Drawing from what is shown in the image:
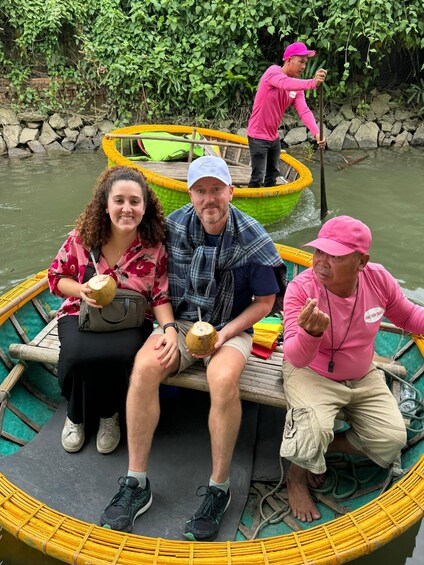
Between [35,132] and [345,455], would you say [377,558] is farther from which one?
[35,132]

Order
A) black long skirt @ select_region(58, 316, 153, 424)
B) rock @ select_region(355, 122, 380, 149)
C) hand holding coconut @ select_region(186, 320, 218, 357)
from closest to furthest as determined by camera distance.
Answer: hand holding coconut @ select_region(186, 320, 218, 357) < black long skirt @ select_region(58, 316, 153, 424) < rock @ select_region(355, 122, 380, 149)

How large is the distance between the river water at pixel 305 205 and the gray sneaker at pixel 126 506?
3291 mm

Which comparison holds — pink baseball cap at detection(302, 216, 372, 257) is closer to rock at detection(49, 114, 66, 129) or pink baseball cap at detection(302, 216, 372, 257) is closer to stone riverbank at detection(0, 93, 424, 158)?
stone riverbank at detection(0, 93, 424, 158)

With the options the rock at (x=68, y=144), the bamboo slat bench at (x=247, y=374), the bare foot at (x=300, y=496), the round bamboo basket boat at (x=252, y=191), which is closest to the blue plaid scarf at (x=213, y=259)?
the bamboo slat bench at (x=247, y=374)

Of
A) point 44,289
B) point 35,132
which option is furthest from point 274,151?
point 35,132

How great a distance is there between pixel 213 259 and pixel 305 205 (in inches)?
200

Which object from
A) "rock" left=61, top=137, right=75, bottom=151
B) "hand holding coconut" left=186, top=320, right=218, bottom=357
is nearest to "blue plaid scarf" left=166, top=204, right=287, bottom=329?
"hand holding coconut" left=186, top=320, right=218, bottom=357

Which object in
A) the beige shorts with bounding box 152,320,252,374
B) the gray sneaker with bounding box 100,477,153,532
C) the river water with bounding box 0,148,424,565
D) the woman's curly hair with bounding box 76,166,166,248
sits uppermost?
the woman's curly hair with bounding box 76,166,166,248

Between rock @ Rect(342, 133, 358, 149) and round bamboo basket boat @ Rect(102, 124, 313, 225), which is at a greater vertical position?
round bamboo basket boat @ Rect(102, 124, 313, 225)

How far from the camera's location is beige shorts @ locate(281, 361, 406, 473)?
209cm

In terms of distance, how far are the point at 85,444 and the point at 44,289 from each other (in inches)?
46.1

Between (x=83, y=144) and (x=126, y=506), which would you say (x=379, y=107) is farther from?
(x=126, y=506)

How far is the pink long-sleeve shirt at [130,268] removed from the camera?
2.48 meters

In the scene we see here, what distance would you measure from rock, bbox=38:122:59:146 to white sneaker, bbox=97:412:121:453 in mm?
7653
